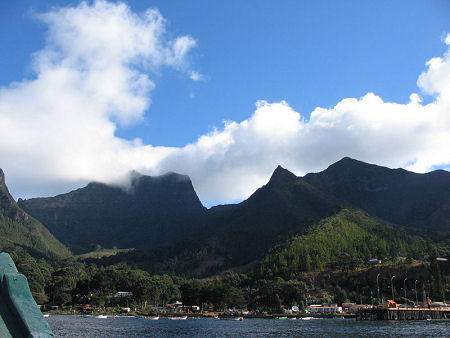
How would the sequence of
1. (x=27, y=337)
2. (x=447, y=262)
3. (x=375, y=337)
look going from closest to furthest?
(x=27, y=337)
(x=375, y=337)
(x=447, y=262)

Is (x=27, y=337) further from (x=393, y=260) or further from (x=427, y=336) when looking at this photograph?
(x=393, y=260)

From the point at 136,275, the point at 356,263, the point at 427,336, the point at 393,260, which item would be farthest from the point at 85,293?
the point at 427,336

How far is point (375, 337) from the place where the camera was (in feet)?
226

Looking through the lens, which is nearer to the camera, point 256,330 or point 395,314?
point 256,330

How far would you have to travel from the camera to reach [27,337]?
9.79 meters

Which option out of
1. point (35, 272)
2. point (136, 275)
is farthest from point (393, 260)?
point (35, 272)

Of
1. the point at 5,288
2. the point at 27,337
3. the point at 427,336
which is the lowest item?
the point at 427,336

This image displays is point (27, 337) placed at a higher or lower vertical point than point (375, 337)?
higher

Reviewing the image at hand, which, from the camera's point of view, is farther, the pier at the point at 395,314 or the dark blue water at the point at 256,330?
the pier at the point at 395,314

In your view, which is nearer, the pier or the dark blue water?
the dark blue water

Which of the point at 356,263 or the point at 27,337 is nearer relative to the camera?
the point at 27,337

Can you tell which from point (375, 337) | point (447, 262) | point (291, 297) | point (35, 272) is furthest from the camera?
point (35, 272)

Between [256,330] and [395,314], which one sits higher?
[256,330]

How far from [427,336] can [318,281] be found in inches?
4375
